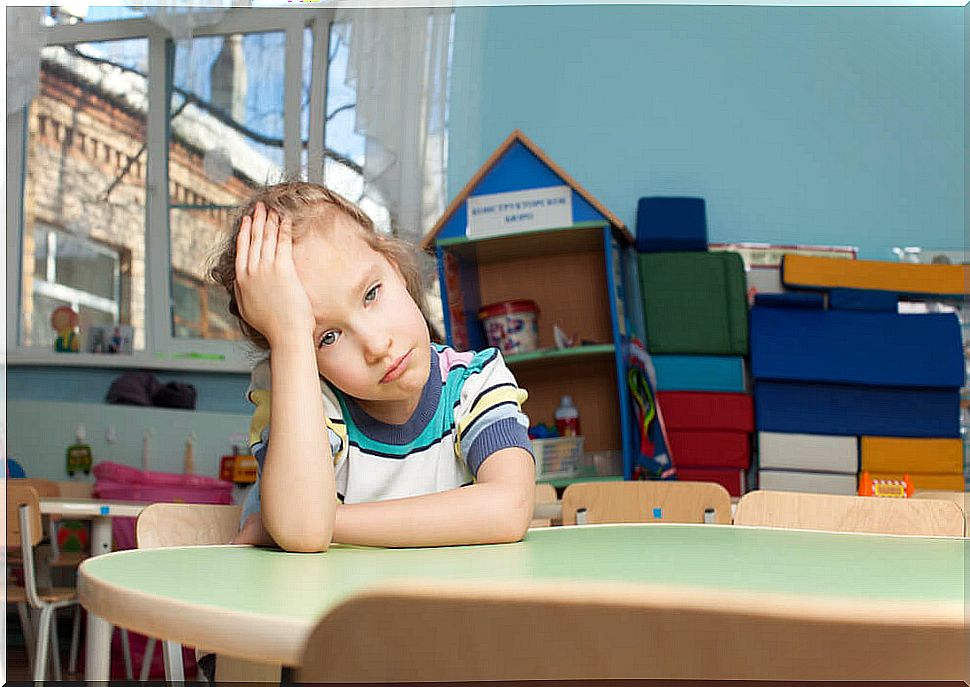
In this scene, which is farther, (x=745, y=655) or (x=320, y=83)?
(x=320, y=83)

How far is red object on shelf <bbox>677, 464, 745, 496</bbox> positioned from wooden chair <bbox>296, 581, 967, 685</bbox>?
9.74 ft

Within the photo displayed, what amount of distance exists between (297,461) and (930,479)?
109 inches

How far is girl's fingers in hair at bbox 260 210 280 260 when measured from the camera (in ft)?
3.21

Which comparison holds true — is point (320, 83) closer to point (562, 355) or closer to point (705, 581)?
point (562, 355)

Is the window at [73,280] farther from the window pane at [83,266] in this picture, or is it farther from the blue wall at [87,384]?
the blue wall at [87,384]

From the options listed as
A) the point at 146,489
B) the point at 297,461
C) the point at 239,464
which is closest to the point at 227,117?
the point at 239,464

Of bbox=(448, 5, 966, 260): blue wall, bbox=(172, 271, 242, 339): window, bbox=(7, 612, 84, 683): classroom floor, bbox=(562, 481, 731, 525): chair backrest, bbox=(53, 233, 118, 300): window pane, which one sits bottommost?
bbox=(7, 612, 84, 683): classroom floor

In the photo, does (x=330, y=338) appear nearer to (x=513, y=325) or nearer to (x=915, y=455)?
(x=513, y=325)

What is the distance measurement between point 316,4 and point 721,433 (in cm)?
245

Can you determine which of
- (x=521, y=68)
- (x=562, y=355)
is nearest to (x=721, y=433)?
(x=562, y=355)

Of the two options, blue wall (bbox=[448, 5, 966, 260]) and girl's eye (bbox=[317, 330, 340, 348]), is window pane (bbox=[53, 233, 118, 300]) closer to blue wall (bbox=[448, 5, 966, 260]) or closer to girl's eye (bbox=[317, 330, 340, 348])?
blue wall (bbox=[448, 5, 966, 260])

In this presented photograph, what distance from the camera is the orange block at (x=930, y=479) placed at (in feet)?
10.4

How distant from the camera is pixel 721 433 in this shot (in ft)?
10.8

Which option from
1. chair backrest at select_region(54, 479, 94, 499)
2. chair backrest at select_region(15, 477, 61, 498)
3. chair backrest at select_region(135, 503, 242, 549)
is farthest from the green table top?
chair backrest at select_region(54, 479, 94, 499)
